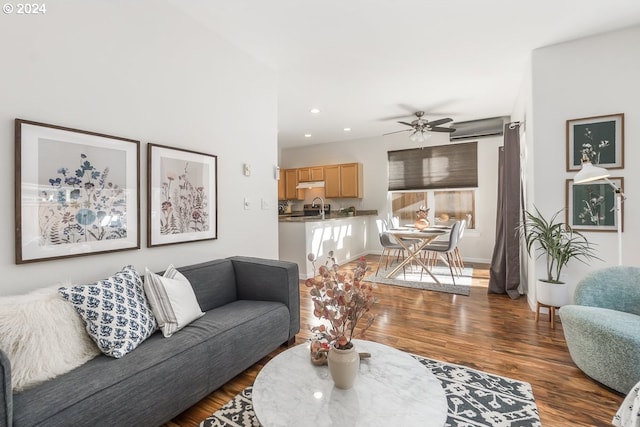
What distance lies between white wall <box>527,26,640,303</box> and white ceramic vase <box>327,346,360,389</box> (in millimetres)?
2692

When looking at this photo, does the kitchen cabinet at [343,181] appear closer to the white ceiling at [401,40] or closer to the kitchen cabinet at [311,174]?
the kitchen cabinet at [311,174]

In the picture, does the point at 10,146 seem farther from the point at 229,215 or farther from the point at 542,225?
the point at 542,225

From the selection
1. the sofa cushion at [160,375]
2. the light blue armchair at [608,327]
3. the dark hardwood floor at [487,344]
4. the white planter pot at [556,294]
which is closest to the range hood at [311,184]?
the dark hardwood floor at [487,344]

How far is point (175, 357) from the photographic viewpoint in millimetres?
1487

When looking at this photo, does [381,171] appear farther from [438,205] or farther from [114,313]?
[114,313]

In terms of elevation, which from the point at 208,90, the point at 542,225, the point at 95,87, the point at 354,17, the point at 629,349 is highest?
the point at 354,17

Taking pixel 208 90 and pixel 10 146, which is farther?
pixel 208 90

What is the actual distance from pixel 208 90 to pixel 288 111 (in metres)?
2.25

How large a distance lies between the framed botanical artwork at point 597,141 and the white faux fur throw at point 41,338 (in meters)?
3.92

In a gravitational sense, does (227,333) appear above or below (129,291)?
below

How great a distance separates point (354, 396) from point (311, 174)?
20.1ft

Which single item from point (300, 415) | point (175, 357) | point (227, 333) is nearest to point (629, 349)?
point (300, 415)

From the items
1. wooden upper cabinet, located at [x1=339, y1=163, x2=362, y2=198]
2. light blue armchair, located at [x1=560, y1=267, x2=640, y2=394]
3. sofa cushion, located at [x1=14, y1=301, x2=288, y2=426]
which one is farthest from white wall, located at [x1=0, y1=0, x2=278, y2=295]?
wooden upper cabinet, located at [x1=339, y1=163, x2=362, y2=198]

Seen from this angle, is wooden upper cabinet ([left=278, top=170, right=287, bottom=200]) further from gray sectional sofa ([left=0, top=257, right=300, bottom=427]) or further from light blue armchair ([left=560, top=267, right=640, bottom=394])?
light blue armchair ([left=560, top=267, right=640, bottom=394])
